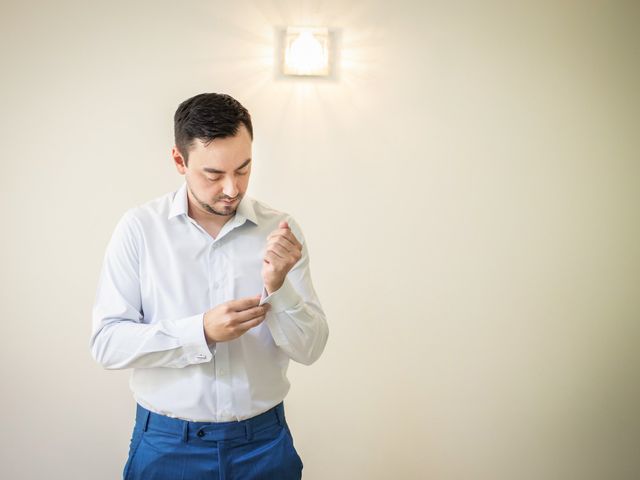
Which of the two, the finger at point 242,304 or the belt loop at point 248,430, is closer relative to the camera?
the finger at point 242,304

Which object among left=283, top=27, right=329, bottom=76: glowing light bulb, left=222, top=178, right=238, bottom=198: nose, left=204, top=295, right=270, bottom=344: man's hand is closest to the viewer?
left=204, top=295, right=270, bottom=344: man's hand

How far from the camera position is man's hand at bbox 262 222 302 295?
1391 mm

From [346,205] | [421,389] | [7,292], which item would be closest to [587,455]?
[421,389]

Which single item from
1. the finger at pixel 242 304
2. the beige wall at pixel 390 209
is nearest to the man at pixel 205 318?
the finger at pixel 242 304

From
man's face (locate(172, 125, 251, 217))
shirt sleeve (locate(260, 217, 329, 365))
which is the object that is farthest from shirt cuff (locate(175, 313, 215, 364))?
man's face (locate(172, 125, 251, 217))

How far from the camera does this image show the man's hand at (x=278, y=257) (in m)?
1.39

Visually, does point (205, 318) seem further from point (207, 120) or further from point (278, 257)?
point (207, 120)

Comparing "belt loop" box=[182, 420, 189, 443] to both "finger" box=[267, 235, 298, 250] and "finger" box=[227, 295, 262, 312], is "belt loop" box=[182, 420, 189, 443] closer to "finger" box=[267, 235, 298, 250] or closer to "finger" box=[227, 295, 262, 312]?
"finger" box=[227, 295, 262, 312]

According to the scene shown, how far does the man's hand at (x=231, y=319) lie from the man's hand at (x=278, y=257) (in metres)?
0.06

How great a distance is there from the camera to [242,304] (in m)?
1.40

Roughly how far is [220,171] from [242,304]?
327 mm

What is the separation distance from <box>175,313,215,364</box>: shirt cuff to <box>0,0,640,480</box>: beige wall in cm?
102

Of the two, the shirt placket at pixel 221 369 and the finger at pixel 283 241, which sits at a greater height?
the finger at pixel 283 241

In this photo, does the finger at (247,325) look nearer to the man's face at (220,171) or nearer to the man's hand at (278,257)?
the man's hand at (278,257)
